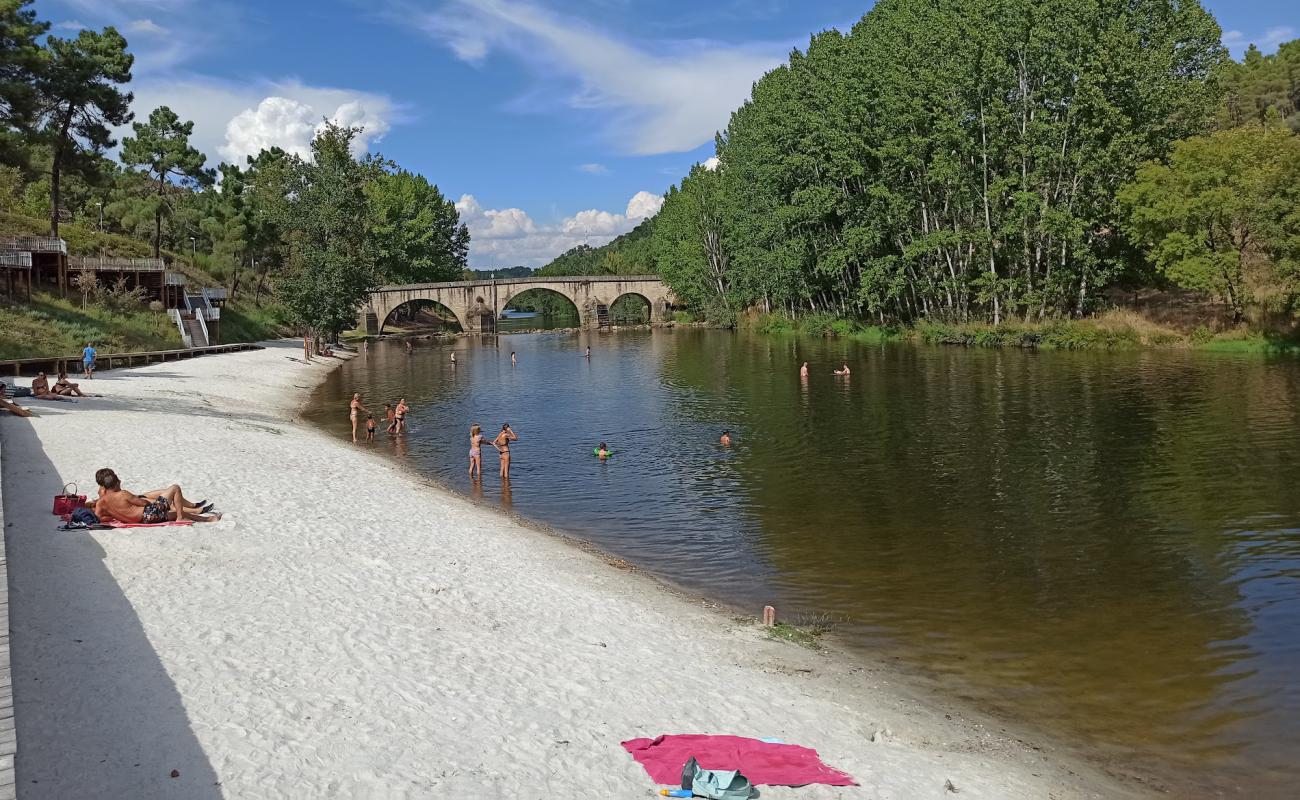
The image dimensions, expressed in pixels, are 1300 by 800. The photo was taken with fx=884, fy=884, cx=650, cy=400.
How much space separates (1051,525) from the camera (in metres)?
19.5

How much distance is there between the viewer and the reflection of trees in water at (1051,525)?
12148 millimetres

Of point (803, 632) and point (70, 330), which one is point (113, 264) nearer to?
point (70, 330)

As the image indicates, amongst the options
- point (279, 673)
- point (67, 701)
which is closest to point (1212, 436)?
point (279, 673)

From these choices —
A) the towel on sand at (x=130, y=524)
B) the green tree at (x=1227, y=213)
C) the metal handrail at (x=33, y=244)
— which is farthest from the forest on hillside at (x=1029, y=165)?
the metal handrail at (x=33, y=244)

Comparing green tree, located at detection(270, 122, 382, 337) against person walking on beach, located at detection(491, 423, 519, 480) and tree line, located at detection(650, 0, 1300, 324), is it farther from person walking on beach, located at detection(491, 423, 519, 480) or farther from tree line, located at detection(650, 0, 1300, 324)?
person walking on beach, located at detection(491, 423, 519, 480)

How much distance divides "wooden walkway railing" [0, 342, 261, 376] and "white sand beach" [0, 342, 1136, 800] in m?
23.7

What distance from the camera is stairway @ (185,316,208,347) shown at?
61.3 metres

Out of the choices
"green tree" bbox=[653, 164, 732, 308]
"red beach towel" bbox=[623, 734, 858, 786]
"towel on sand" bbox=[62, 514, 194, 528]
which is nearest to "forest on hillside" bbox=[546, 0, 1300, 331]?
"green tree" bbox=[653, 164, 732, 308]

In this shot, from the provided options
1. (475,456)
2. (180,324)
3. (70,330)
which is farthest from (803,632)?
(180,324)

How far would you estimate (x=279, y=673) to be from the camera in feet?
35.3

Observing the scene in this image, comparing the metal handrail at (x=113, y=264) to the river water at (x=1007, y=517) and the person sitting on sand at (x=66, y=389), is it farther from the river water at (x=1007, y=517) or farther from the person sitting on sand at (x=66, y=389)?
the person sitting on sand at (x=66, y=389)

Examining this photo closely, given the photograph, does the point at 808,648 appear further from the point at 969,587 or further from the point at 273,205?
the point at 273,205

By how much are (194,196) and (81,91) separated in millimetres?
45511

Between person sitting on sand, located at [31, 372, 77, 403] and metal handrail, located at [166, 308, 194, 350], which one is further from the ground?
metal handrail, located at [166, 308, 194, 350]
